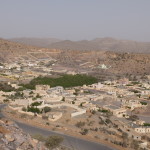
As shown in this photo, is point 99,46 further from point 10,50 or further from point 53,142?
point 53,142

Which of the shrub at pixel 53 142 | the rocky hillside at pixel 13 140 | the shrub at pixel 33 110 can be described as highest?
the rocky hillside at pixel 13 140

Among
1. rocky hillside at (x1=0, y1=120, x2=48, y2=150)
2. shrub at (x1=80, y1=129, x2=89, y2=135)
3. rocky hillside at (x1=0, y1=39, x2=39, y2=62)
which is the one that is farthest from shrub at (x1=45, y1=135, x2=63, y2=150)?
rocky hillside at (x1=0, y1=39, x2=39, y2=62)

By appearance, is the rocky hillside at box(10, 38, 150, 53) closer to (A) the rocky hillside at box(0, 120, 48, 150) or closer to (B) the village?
(B) the village

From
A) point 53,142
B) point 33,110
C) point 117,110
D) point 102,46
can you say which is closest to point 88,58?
point 117,110

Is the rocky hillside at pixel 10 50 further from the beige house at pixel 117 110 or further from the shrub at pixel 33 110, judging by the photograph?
the shrub at pixel 33 110

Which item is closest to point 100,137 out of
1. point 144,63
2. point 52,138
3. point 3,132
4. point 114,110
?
point 52,138

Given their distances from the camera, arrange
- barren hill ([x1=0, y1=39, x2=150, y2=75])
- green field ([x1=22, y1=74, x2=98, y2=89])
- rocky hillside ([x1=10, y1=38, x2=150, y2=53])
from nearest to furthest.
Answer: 1. green field ([x1=22, y1=74, x2=98, y2=89])
2. barren hill ([x1=0, y1=39, x2=150, y2=75])
3. rocky hillside ([x1=10, y1=38, x2=150, y2=53])

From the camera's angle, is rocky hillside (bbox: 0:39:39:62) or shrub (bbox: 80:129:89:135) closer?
shrub (bbox: 80:129:89:135)

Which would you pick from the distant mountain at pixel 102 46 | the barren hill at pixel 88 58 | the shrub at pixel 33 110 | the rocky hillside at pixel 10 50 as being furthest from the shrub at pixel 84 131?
the distant mountain at pixel 102 46
